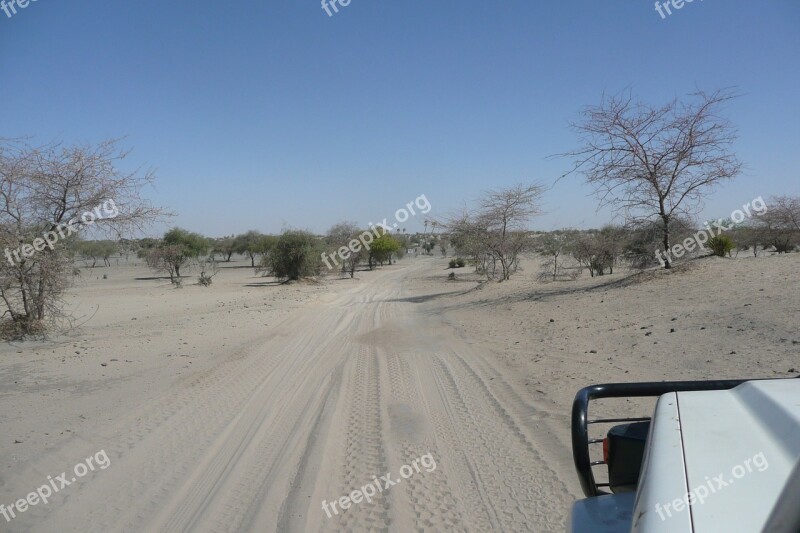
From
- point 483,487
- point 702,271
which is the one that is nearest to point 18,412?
point 483,487

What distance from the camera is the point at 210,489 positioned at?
14.9 ft

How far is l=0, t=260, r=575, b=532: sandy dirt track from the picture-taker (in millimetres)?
4035

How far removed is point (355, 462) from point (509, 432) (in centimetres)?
180

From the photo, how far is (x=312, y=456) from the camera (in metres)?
A: 5.18

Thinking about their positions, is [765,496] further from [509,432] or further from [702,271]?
[702,271]

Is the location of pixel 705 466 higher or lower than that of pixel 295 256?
lower
